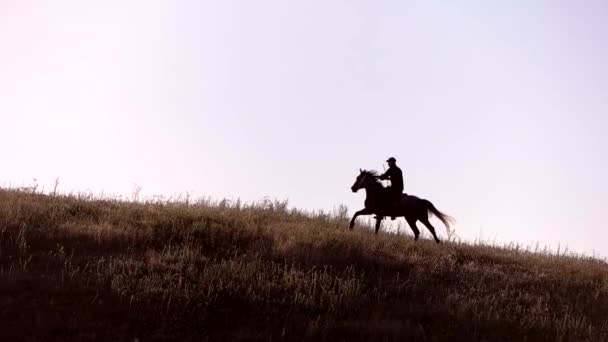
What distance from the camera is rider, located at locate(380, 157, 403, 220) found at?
55.2 ft

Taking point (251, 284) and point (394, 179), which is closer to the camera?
point (251, 284)

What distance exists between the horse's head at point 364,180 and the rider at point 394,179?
1.50 feet

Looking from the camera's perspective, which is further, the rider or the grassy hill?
the rider

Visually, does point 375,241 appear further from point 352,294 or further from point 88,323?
point 88,323

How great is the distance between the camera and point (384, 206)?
17.1m

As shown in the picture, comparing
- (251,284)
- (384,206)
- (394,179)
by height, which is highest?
(394,179)

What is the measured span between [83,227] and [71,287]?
151 inches

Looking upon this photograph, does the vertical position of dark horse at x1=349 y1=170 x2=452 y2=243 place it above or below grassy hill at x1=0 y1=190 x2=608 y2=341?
above

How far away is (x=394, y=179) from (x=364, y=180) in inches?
39.0

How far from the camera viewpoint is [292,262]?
11.7 meters

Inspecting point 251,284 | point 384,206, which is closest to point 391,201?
point 384,206

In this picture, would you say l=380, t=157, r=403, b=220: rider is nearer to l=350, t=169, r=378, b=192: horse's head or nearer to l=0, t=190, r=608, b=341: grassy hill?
l=350, t=169, r=378, b=192: horse's head

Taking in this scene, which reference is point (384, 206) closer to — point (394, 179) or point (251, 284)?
point (394, 179)

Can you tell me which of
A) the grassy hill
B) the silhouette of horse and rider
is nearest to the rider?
the silhouette of horse and rider
